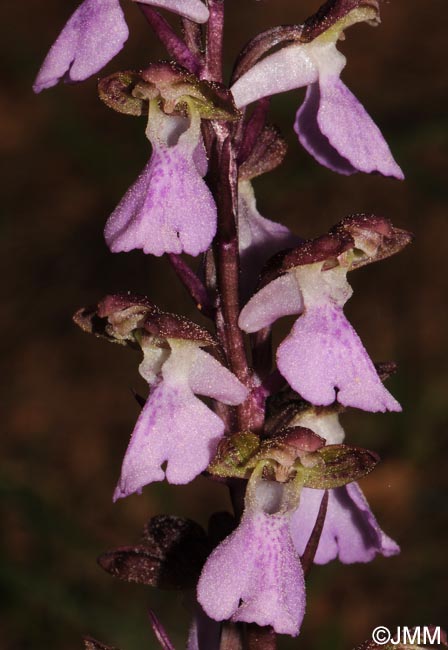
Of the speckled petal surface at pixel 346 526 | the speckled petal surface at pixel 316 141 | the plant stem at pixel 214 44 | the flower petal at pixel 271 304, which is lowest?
the speckled petal surface at pixel 346 526

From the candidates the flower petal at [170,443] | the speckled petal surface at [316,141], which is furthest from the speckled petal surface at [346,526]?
the speckled petal surface at [316,141]

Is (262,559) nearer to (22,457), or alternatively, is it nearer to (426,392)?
(426,392)

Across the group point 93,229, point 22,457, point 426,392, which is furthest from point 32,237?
point 426,392

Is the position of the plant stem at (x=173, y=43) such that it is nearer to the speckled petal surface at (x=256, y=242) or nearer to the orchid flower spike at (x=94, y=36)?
the orchid flower spike at (x=94, y=36)

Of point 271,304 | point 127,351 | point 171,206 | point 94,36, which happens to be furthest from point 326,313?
point 127,351

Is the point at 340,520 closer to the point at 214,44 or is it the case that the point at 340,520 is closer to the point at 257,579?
the point at 257,579

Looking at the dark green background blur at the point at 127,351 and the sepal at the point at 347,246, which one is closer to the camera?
the sepal at the point at 347,246
